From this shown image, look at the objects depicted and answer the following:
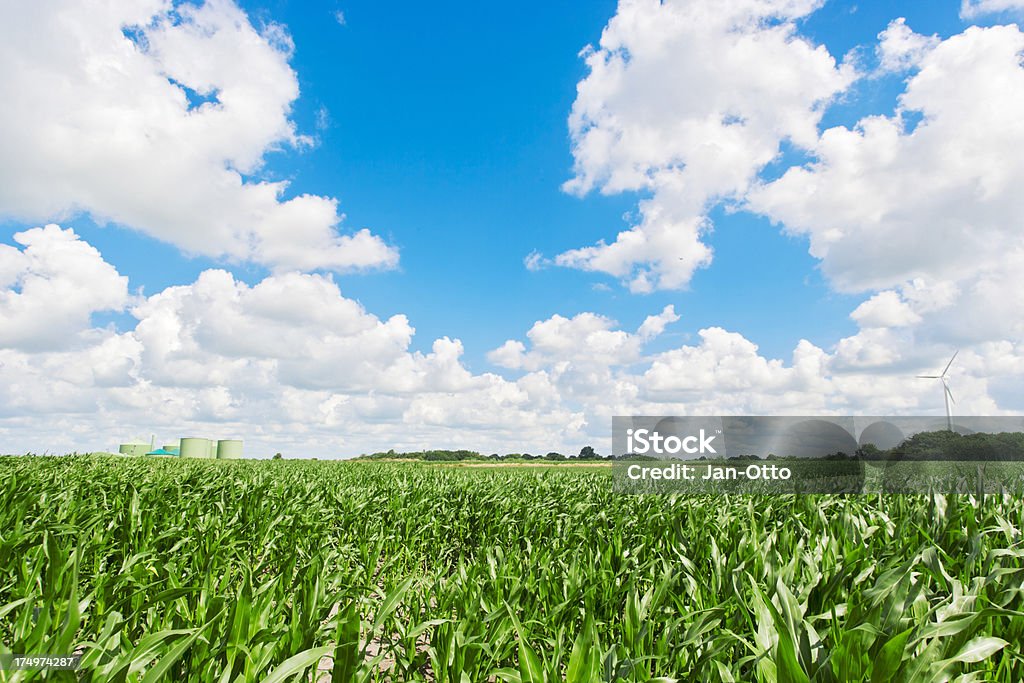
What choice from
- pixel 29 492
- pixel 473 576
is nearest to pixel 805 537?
pixel 473 576

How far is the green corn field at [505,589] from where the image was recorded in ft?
8.29

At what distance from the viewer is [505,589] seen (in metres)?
4.63

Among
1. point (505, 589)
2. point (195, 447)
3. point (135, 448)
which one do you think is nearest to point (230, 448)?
point (195, 447)

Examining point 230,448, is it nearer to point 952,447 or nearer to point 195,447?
point 195,447

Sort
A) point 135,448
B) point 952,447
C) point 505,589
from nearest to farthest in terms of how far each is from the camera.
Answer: point 505,589 < point 952,447 < point 135,448

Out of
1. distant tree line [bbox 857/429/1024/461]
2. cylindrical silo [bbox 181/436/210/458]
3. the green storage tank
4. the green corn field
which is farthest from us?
the green storage tank

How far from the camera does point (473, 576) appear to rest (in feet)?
14.2

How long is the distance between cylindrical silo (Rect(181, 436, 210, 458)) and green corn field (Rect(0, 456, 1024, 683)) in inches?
1262

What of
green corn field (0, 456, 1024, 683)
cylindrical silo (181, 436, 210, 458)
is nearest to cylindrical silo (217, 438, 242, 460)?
cylindrical silo (181, 436, 210, 458)

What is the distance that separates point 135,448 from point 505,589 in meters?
46.8

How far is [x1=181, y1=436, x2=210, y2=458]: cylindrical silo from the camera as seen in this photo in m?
38.1

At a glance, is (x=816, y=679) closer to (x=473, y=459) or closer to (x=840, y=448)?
(x=840, y=448)

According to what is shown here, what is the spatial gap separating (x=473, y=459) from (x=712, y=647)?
41476 millimetres

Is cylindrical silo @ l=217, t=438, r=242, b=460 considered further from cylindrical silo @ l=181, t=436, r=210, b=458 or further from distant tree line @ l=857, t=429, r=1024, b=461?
distant tree line @ l=857, t=429, r=1024, b=461
